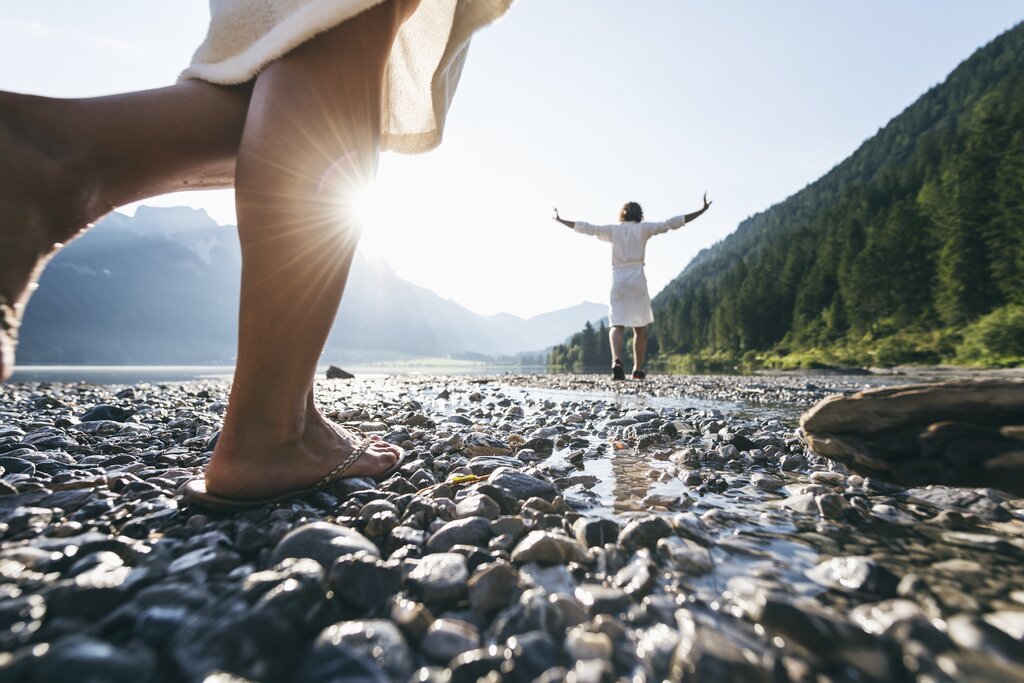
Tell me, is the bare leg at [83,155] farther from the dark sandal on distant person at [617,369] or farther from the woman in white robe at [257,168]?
the dark sandal on distant person at [617,369]

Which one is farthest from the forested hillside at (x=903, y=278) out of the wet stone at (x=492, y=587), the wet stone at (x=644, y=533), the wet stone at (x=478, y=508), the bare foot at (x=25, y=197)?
the bare foot at (x=25, y=197)

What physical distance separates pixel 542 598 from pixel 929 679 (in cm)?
64

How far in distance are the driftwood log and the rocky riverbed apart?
13 centimetres

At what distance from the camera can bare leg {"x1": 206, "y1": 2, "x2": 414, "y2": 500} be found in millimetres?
1467

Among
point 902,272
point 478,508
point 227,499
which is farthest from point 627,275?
point 902,272

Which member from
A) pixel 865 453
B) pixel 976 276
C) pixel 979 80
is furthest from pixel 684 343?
pixel 979 80

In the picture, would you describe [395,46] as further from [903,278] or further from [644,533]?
[903,278]

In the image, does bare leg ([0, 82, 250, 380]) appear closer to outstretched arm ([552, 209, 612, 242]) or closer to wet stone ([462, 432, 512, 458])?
wet stone ([462, 432, 512, 458])

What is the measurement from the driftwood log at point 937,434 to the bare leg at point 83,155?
2857mm

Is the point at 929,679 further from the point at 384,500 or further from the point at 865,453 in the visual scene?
the point at 865,453

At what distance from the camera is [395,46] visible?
226 cm

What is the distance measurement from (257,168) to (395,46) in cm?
125

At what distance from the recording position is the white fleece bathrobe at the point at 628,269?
31.6 feet

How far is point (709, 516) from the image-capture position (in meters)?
1.54
